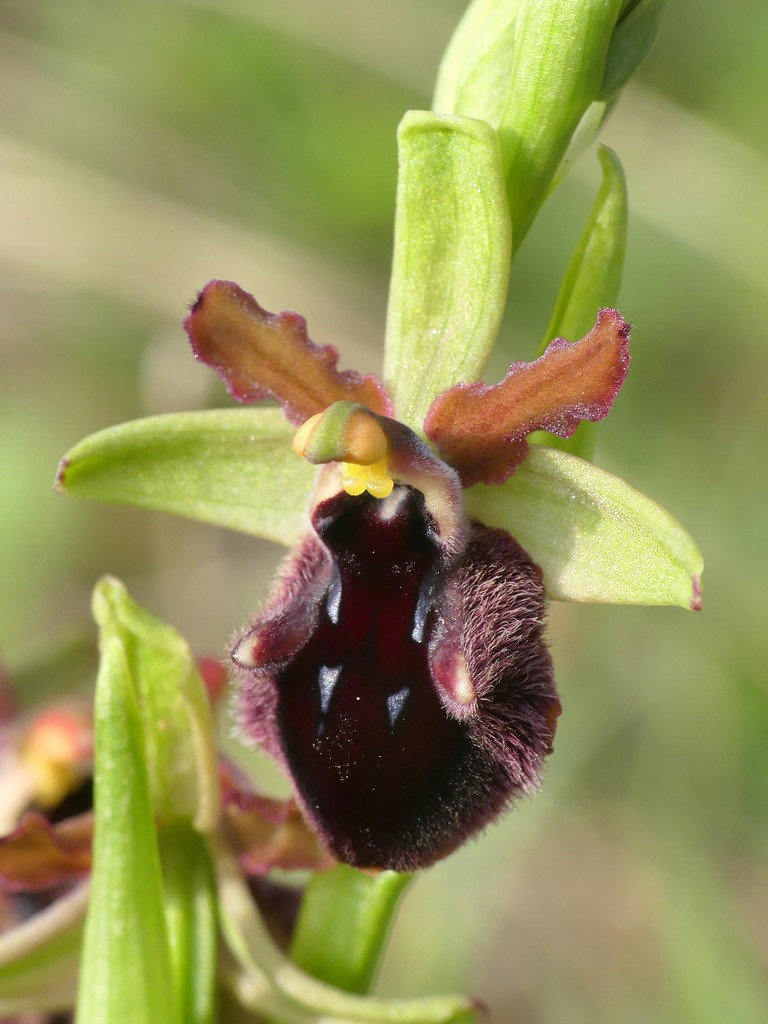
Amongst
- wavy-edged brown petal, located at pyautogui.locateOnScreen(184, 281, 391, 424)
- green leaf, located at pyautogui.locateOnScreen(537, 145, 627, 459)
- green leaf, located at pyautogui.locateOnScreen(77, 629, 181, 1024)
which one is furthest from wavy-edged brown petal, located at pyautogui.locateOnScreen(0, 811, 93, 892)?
green leaf, located at pyautogui.locateOnScreen(537, 145, 627, 459)

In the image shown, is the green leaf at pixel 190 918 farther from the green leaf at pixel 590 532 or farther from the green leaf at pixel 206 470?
the green leaf at pixel 590 532

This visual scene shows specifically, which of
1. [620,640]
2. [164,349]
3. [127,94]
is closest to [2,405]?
[164,349]

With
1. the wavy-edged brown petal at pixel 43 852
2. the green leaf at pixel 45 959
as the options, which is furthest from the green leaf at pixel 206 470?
the green leaf at pixel 45 959

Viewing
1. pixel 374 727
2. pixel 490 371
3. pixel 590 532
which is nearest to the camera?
pixel 374 727

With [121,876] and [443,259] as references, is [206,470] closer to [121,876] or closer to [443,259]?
[443,259]

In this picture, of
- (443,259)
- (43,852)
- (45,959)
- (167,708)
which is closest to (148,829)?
(167,708)

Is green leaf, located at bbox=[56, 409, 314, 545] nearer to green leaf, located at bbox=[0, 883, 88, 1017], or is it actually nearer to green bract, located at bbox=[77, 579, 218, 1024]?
green bract, located at bbox=[77, 579, 218, 1024]
